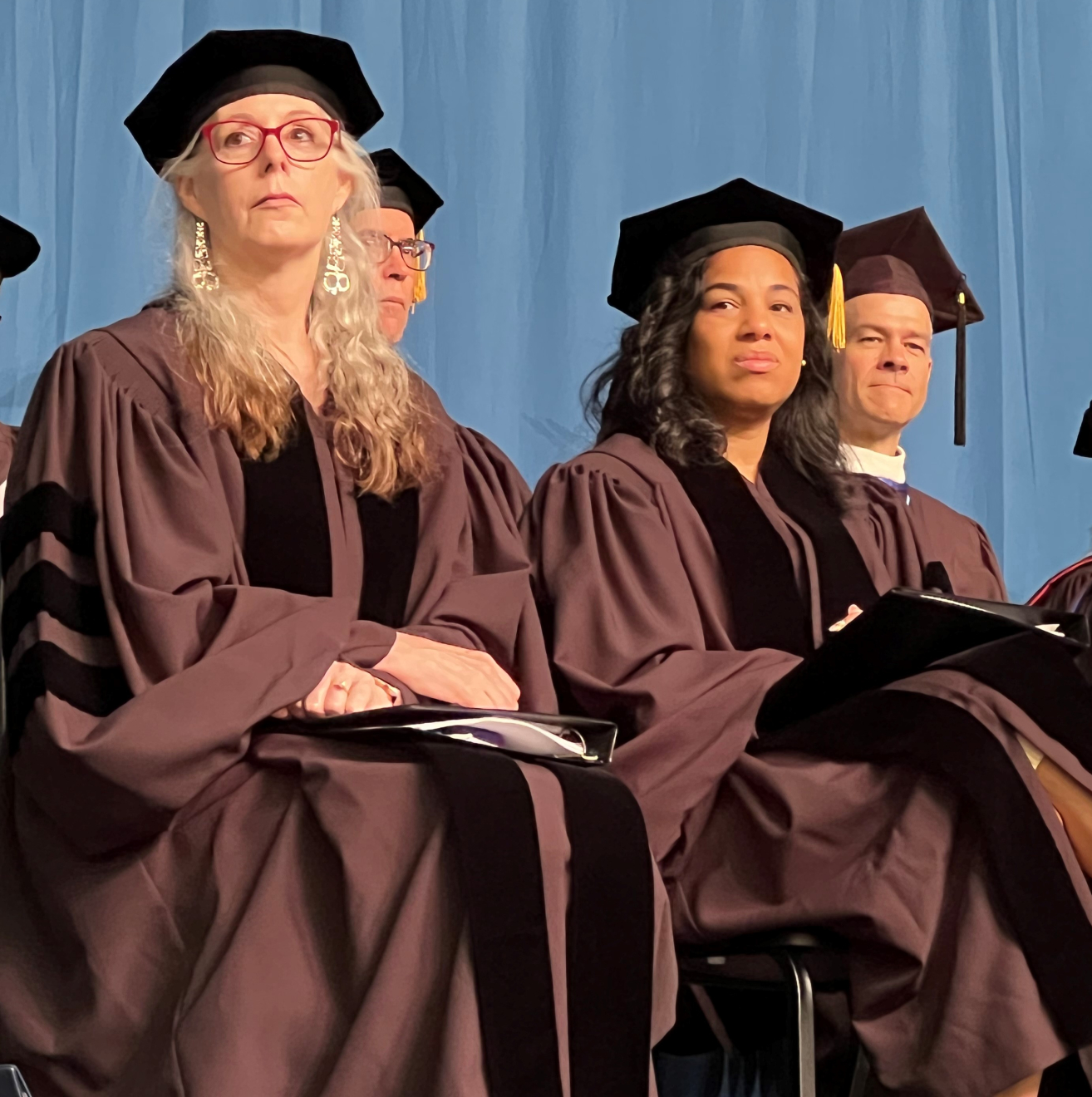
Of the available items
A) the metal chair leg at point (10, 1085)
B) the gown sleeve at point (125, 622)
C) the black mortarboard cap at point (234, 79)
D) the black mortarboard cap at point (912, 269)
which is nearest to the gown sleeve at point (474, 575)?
the gown sleeve at point (125, 622)

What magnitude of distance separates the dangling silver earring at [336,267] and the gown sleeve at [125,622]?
488 millimetres

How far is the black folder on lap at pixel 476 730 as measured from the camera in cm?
248

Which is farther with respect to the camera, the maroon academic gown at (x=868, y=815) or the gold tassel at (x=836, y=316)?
the gold tassel at (x=836, y=316)

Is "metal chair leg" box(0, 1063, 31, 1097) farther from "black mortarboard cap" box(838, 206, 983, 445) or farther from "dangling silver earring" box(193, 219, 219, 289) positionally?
"black mortarboard cap" box(838, 206, 983, 445)

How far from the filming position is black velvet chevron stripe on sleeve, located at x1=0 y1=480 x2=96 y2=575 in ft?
9.01

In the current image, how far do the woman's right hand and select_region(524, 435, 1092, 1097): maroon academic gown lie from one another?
28 centimetres

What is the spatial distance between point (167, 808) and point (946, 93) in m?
3.87

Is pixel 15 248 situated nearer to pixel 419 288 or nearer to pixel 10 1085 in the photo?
pixel 419 288

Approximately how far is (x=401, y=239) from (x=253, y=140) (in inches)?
43.5

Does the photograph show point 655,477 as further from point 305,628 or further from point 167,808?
point 167,808

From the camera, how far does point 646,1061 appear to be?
7.93 feet

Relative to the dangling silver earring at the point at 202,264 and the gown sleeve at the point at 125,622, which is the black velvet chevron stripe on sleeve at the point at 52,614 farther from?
the dangling silver earring at the point at 202,264

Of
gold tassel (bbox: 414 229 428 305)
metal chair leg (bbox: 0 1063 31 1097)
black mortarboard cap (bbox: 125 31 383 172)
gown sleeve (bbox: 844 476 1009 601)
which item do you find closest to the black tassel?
gown sleeve (bbox: 844 476 1009 601)

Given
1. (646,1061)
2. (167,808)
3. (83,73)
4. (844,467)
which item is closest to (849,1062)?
(646,1061)
